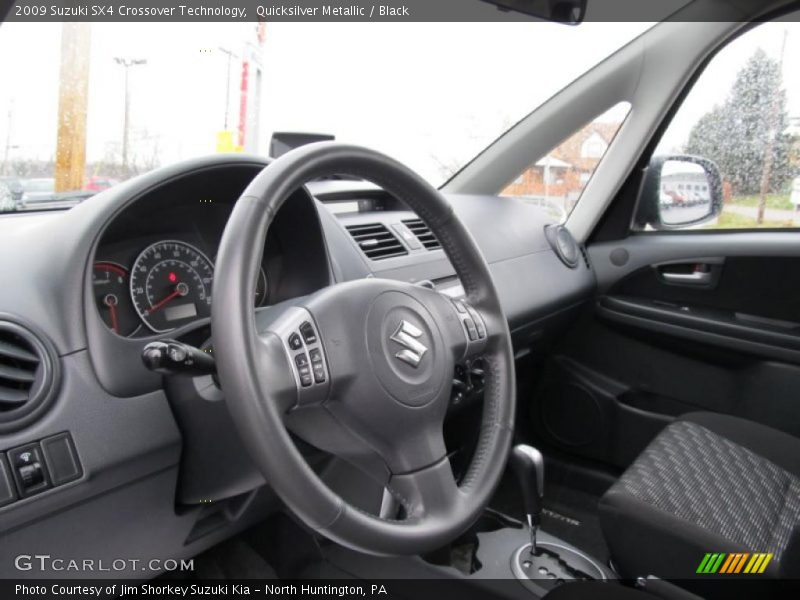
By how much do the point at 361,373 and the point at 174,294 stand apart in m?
0.47

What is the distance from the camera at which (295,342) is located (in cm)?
95

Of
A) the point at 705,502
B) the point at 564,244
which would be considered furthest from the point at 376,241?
the point at 705,502

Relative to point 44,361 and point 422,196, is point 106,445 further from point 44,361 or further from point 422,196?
point 422,196

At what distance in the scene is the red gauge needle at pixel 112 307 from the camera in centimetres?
117

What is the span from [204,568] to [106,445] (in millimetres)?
825

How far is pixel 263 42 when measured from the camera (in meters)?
1.79

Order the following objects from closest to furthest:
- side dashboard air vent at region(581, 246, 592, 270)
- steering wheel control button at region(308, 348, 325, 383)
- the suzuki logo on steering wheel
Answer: steering wheel control button at region(308, 348, 325, 383)
the suzuki logo on steering wheel
side dashboard air vent at region(581, 246, 592, 270)

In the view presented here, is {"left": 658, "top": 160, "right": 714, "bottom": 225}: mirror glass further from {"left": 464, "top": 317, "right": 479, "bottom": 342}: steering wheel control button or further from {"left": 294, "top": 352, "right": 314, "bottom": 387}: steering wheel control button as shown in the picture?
{"left": 294, "top": 352, "right": 314, "bottom": 387}: steering wheel control button

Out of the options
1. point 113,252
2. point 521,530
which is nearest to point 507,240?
point 521,530

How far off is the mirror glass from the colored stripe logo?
1434mm

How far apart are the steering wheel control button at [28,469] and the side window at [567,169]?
187 centimetres

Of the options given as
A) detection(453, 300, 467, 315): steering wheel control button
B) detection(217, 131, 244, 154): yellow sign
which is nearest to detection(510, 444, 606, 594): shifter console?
detection(453, 300, 467, 315): steering wheel control button

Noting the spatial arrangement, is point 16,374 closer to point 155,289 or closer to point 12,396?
point 12,396

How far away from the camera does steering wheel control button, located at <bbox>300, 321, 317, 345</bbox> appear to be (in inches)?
38.0
